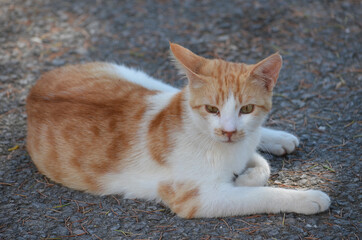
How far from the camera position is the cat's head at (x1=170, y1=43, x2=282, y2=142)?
3.15m

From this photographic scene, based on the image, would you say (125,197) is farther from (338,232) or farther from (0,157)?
(338,232)

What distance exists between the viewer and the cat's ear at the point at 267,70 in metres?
3.11

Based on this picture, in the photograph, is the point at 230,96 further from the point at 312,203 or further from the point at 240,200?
the point at 312,203

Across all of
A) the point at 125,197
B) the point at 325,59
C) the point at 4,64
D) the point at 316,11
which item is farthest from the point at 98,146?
the point at 316,11

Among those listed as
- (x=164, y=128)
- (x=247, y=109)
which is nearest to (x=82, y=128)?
(x=164, y=128)

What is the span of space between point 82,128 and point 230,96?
1.40 meters

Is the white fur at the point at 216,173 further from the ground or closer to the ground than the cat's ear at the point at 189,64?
closer to the ground

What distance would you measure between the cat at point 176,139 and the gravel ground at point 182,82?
136 millimetres

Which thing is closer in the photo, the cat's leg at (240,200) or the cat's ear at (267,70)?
the cat's ear at (267,70)

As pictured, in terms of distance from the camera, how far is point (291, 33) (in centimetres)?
616

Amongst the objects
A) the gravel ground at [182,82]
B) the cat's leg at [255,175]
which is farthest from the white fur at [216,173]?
the gravel ground at [182,82]

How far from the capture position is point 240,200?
3.27 meters

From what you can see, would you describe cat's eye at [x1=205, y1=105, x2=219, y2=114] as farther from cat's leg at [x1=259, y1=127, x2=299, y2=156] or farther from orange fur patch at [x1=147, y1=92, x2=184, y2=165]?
cat's leg at [x1=259, y1=127, x2=299, y2=156]

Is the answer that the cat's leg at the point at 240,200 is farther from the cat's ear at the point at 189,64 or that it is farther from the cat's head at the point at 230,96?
the cat's ear at the point at 189,64
